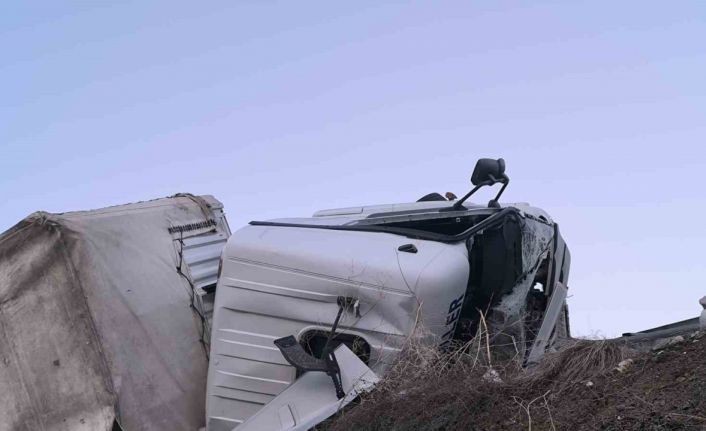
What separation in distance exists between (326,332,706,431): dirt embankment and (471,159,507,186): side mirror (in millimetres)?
1233

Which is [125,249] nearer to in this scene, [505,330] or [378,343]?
[378,343]

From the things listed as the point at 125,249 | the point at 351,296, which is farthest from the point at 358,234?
the point at 125,249

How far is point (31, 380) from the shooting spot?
5.35m

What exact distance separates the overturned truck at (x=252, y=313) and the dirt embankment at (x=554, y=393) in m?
0.28

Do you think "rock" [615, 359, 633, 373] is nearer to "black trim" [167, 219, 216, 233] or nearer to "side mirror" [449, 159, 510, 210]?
"side mirror" [449, 159, 510, 210]

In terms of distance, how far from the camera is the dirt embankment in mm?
3635

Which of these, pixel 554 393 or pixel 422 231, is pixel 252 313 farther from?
pixel 554 393

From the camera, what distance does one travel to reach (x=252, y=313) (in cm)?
523

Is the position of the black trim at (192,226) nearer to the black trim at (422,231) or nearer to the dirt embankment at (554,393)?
the black trim at (422,231)

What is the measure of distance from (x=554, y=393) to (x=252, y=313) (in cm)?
180

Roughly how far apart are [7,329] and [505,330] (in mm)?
2808

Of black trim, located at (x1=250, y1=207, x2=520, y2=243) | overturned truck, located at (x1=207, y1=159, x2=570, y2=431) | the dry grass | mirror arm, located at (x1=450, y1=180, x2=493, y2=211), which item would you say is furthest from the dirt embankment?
mirror arm, located at (x1=450, y1=180, x2=493, y2=211)

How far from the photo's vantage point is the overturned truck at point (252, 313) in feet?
16.3

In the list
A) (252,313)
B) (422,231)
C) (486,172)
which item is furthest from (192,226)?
(486,172)
